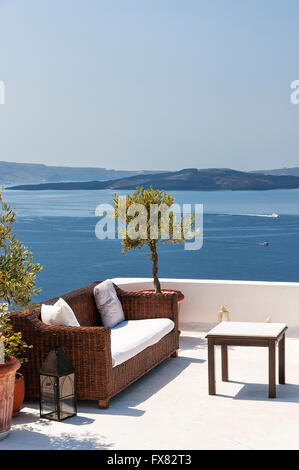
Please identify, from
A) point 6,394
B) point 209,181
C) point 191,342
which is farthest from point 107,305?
point 209,181

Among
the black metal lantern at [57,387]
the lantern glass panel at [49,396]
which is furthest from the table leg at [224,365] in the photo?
the lantern glass panel at [49,396]

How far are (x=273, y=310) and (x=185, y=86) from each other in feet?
160

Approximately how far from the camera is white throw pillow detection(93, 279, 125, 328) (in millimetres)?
6234

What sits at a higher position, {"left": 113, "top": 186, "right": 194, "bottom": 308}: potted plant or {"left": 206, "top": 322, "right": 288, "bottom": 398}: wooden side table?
{"left": 113, "top": 186, "right": 194, "bottom": 308}: potted plant

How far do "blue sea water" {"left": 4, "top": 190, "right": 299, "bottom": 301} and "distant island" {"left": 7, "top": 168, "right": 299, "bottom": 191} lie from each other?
85.7 inches

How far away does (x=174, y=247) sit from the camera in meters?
60.8

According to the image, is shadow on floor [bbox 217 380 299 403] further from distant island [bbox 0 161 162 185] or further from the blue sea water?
the blue sea water

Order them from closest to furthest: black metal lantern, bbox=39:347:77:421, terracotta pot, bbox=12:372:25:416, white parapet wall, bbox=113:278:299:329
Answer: black metal lantern, bbox=39:347:77:421
terracotta pot, bbox=12:372:25:416
white parapet wall, bbox=113:278:299:329

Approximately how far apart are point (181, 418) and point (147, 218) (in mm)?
3106

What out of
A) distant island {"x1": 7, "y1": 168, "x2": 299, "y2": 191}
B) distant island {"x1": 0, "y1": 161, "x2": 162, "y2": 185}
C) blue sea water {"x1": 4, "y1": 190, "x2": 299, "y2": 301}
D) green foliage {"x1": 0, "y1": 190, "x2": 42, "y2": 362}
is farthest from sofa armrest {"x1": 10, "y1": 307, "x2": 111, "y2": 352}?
blue sea water {"x1": 4, "y1": 190, "x2": 299, "y2": 301}

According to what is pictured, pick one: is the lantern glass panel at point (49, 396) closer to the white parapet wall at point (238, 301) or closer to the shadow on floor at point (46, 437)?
the shadow on floor at point (46, 437)

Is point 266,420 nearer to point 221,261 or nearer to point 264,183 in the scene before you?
point 264,183

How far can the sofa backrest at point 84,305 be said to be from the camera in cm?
580

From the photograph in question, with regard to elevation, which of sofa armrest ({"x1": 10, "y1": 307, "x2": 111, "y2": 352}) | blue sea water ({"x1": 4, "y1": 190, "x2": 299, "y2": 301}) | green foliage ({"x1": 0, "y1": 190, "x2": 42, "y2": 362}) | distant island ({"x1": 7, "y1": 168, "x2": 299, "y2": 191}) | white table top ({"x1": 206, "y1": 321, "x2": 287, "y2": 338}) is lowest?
blue sea water ({"x1": 4, "y1": 190, "x2": 299, "y2": 301})
